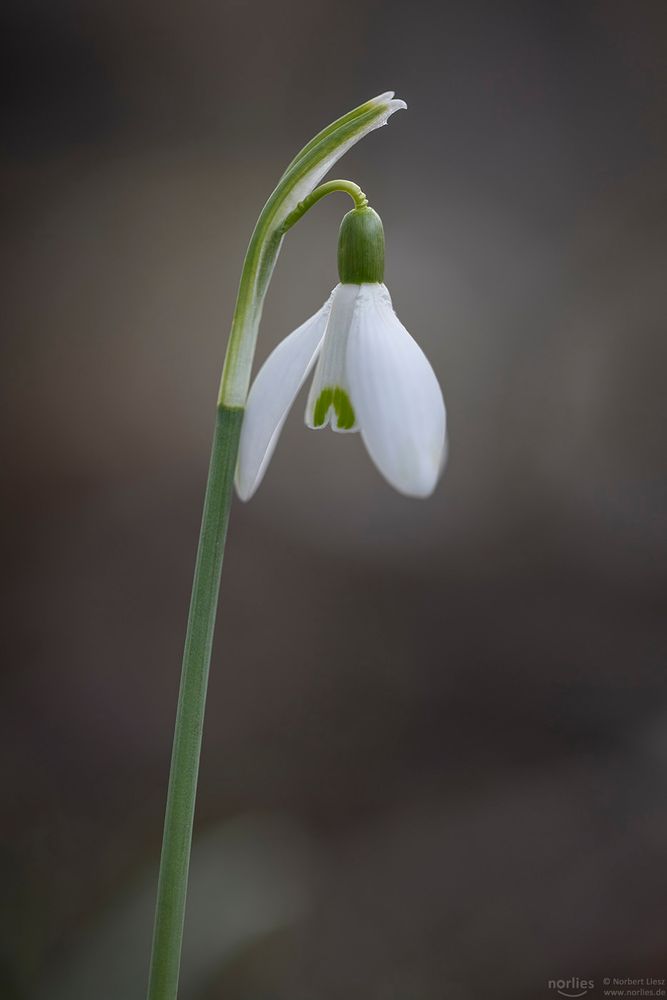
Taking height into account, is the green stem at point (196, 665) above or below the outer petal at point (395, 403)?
below

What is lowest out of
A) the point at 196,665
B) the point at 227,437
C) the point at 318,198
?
the point at 196,665

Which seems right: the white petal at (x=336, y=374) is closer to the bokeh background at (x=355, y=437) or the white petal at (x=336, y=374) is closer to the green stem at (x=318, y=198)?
the green stem at (x=318, y=198)

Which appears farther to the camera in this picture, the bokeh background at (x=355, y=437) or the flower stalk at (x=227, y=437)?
the bokeh background at (x=355, y=437)

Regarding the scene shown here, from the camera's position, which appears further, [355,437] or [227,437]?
[355,437]

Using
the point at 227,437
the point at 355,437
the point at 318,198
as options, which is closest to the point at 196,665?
the point at 227,437

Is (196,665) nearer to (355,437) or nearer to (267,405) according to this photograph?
(267,405)

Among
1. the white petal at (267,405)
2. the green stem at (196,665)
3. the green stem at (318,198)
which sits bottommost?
the green stem at (196,665)

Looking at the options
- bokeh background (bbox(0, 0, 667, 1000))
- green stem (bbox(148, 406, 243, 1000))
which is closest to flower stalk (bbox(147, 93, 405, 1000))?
green stem (bbox(148, 406, 243, 1000))

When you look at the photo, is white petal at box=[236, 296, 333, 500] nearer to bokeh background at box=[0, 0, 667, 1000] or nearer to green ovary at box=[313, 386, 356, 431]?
green ovary at box=[313, 386, 356, 431]

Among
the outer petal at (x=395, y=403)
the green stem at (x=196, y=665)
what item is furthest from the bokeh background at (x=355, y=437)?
the outer petal at (x=395, y=403)
